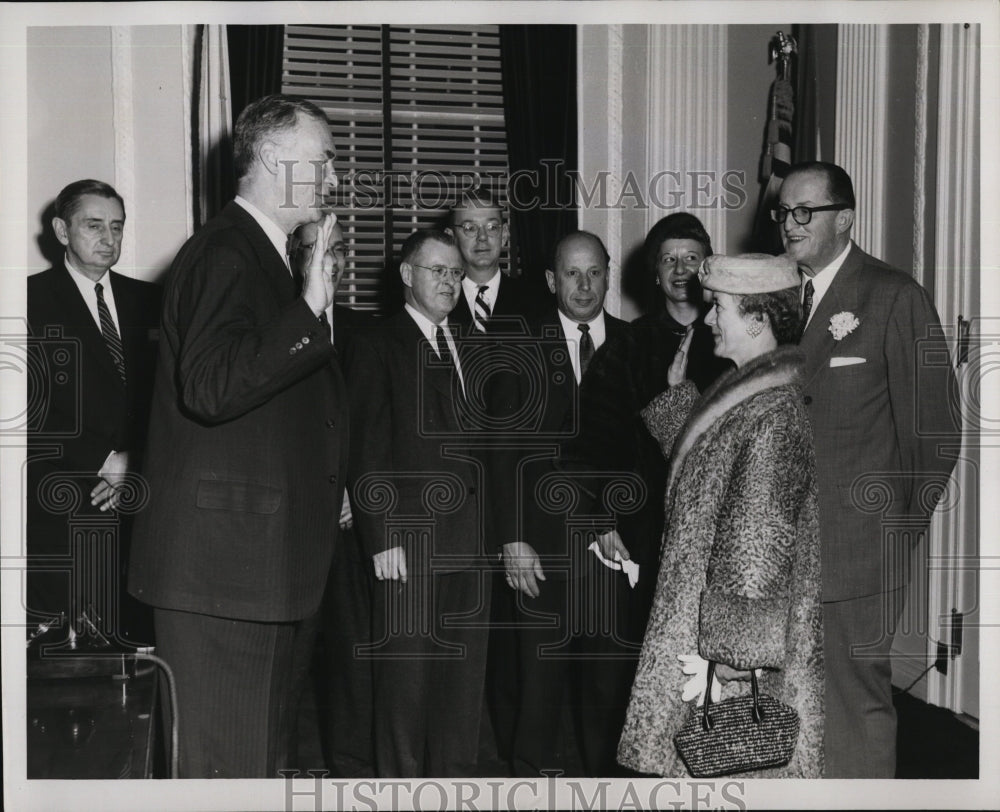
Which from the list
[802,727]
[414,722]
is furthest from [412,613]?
[802,727]

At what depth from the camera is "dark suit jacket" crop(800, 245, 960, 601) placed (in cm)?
378

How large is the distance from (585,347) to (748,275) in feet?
3.29

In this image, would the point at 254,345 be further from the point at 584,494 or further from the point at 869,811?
the point at 869,811

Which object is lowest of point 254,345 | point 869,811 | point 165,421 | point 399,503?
point 869,811

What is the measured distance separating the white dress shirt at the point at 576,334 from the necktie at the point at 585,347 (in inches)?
0.4

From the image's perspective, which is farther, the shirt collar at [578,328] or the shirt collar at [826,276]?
the shirt collar at [578,328]

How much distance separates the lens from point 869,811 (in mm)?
3725

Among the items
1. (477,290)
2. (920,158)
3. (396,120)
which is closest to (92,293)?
(396,120)

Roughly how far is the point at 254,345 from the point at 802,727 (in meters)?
1.83

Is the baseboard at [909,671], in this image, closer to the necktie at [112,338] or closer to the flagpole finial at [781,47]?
the flagpole finial at [781,47]

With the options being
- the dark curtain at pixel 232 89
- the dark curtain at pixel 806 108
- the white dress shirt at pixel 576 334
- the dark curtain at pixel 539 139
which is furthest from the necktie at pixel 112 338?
the dark curtain at pixel 806 108

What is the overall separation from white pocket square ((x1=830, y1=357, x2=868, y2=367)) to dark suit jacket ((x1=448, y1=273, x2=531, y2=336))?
1.08m

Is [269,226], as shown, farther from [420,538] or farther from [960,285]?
[960,285]

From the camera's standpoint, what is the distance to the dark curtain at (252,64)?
4.16 metres
